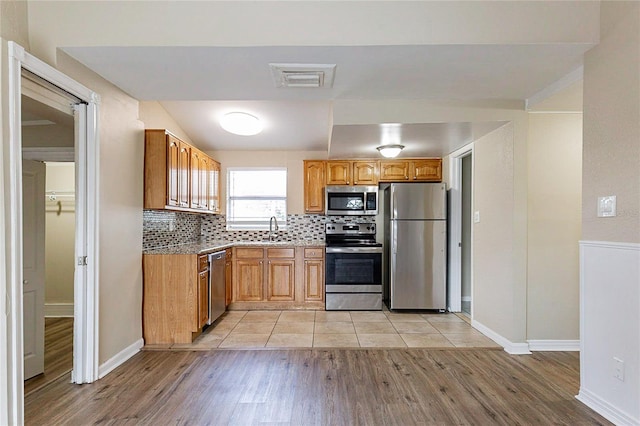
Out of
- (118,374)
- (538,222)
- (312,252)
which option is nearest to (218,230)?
(312,252)

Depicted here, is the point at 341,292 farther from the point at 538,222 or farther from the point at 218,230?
the point at 538,222

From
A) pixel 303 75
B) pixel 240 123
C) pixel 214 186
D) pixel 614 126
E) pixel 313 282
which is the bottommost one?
pixel 313 282

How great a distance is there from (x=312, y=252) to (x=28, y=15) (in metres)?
3.67

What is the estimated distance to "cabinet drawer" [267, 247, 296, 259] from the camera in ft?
16.2

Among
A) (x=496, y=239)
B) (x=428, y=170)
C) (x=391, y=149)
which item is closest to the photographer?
(x=496, y=239)

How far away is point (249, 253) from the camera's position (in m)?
4.94

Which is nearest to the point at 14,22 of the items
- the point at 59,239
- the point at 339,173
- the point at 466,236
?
the point at 59,239

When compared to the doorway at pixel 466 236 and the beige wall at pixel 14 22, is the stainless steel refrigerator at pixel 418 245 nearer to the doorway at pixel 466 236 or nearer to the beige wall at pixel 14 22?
the doorway at pixel 466 236

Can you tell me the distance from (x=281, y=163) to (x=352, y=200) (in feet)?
4.06

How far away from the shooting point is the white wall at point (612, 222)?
6.69 feet

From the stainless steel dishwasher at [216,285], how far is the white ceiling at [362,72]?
5.85ft

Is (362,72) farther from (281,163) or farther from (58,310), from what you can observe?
(58,310)

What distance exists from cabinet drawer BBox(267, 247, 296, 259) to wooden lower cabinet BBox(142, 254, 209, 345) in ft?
5.10

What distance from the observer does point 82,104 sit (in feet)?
8.67
